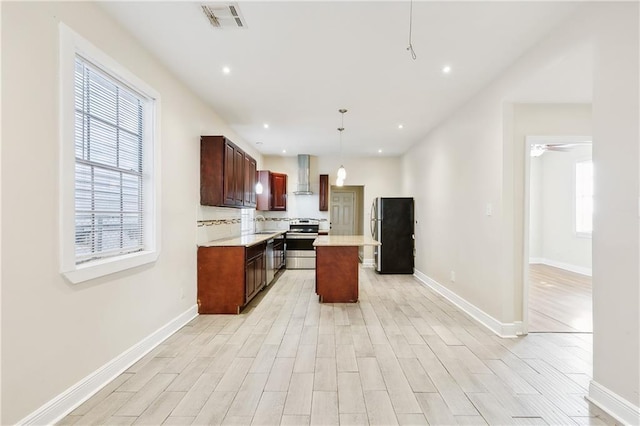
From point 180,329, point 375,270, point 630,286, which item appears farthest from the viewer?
point 375,270

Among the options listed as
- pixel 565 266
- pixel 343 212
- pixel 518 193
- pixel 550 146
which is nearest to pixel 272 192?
pixel 343 212

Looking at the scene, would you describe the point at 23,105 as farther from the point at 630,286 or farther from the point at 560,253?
the point at 560,253

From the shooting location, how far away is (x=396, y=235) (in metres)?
6.46

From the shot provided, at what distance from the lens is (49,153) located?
1819 mm

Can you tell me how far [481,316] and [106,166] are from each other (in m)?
4.01

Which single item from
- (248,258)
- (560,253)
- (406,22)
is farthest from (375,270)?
(406,22)

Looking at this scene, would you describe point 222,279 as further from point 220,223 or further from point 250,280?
point 220,223

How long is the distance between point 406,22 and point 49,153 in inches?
100

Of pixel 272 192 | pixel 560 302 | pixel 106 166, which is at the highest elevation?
pixel 272 192

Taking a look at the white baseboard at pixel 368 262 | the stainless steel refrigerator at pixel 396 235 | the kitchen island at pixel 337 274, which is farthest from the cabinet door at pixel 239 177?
the white baseboard at pixel 368 262

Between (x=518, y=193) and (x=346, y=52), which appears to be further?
(x=518, y=193)

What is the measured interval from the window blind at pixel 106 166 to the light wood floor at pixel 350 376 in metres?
1.04

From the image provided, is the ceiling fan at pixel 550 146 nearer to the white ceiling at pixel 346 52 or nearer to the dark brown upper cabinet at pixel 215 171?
the white ceiling at pixel 346 52

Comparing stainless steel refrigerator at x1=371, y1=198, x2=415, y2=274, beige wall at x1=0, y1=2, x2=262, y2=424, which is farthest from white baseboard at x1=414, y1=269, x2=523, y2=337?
beige wall at x1=0, y1=2, x2=262, y2=424
